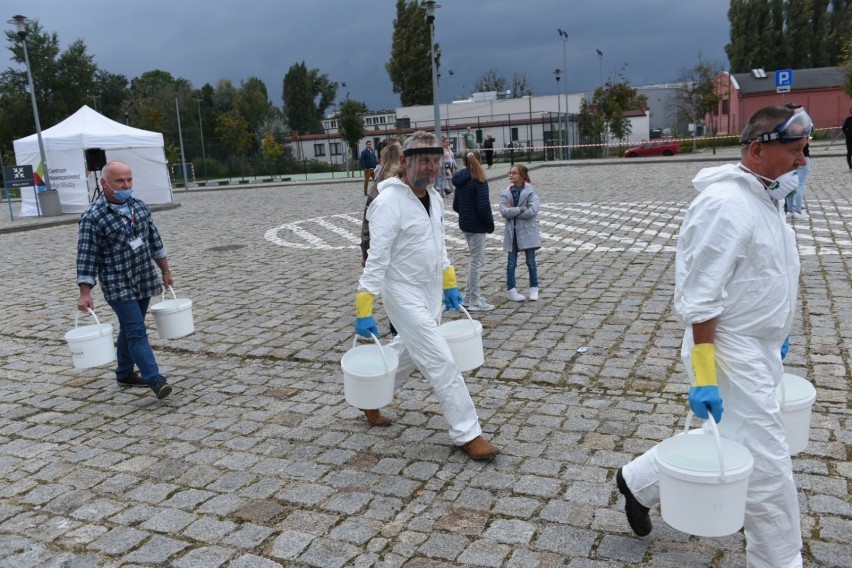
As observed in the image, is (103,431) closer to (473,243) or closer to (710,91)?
(473,243)

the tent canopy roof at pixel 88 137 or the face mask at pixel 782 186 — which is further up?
the tent canopy roof at pixel 88 137

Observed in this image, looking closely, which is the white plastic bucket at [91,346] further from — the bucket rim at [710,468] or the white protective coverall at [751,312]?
the white protective coverall at [751,312]

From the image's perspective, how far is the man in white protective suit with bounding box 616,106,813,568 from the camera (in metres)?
2.86

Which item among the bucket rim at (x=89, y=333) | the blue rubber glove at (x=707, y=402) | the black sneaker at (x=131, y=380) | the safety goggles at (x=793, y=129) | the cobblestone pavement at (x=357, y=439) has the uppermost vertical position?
→ the safety goggles at (x=793, y=129)

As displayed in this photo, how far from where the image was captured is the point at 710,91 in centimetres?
5025

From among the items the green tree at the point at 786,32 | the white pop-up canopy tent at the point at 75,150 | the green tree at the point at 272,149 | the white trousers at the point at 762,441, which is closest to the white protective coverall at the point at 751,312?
the white trousers at the point at 762,441

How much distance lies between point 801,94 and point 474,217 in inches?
2384

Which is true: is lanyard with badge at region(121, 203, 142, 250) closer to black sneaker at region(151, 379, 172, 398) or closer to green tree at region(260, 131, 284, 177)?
black sneaker at region(151, 379, 172, 398)

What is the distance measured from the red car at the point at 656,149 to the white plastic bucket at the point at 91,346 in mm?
35792

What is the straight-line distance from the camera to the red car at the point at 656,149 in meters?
38.9

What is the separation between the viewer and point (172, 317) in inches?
245

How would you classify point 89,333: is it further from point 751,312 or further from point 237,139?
point 237,139

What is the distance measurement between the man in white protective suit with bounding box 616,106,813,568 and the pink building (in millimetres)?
58435

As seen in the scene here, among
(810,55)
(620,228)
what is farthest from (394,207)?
(810,55)
